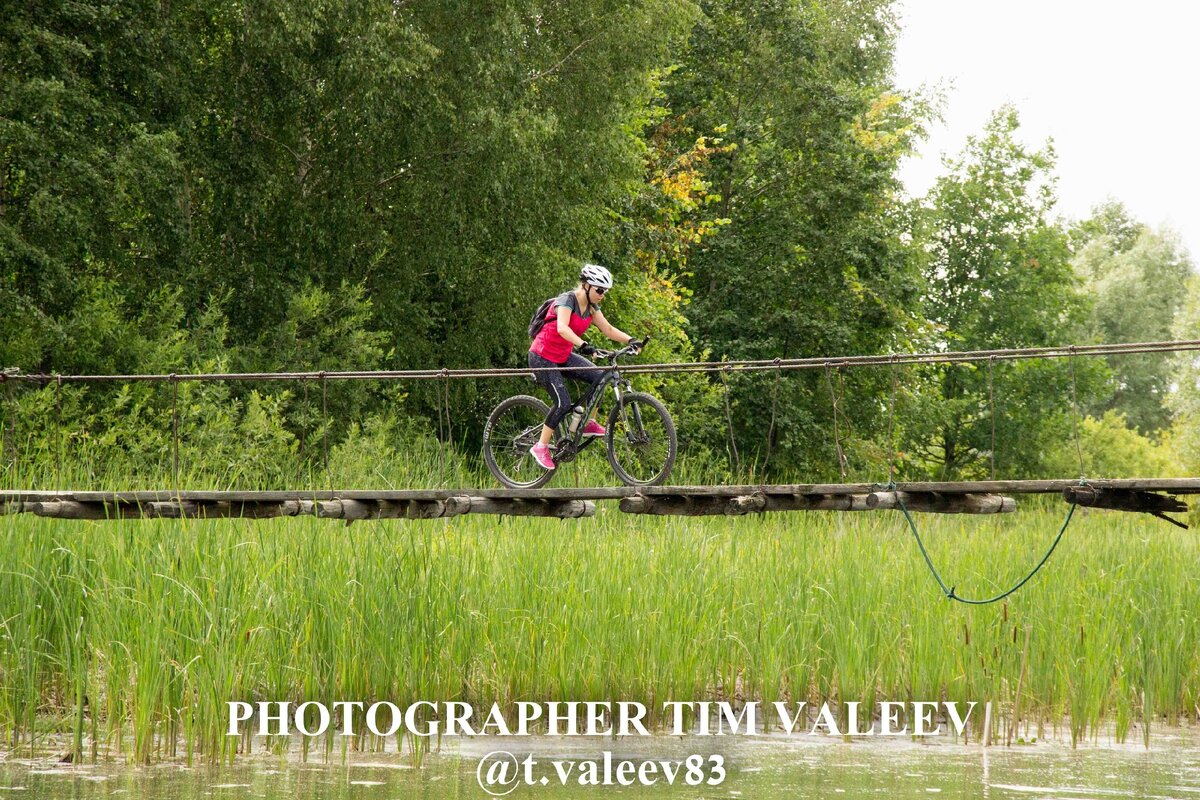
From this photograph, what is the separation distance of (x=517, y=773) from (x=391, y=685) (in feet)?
3.65

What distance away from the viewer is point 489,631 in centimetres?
737

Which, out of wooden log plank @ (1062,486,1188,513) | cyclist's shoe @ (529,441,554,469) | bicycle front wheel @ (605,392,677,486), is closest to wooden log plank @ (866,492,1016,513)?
wooden log plank @ (1062,486,1188,513)

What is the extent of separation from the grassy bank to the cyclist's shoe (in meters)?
1.62

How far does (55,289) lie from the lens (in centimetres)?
1683

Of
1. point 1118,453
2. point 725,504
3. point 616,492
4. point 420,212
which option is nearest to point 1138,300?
point 1118,453

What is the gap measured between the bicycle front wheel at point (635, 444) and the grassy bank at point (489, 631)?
1498 mm

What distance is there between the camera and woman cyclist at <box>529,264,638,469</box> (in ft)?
32.0

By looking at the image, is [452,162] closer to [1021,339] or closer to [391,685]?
[391,685]

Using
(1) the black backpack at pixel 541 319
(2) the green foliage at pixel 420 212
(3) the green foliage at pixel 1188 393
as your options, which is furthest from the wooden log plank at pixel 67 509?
(3) the green foliage at pixel 1188 393

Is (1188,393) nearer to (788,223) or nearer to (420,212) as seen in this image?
(788,223)

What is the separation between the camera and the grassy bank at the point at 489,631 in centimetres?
658

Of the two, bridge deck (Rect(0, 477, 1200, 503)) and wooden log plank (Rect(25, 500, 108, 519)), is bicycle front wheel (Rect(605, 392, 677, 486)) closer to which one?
bridge deck (Rect(0, 477, 1200, 503))

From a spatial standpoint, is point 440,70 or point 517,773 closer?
point 517,773

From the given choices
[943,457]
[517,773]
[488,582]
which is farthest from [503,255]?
[943,457]
